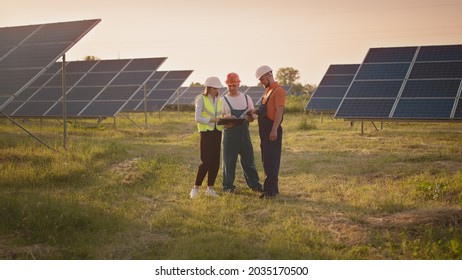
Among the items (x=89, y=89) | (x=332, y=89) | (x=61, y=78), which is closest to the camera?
(x=89, y=89)

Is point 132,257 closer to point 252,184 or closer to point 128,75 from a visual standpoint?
point 252,184

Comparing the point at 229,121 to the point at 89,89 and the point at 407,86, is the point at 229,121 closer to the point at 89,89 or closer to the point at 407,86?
the point at 407,86

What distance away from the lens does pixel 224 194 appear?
7262mm

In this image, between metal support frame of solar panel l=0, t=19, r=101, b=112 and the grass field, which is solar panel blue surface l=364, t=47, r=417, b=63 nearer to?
the grass field

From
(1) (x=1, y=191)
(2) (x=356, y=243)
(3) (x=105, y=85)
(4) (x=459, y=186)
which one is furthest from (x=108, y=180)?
(3) (x=105, y=85)

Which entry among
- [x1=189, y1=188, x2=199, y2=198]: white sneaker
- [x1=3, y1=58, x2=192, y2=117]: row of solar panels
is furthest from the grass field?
[x1=3, y1=58, x2=192, y2=117]: row of solar panels

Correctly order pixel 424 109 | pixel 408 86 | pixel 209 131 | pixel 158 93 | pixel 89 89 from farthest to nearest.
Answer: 1. pixel 158 93
2. pixel 89 89
3. pixel 408 86
4. pixel 424 109
5. pixel 209 131

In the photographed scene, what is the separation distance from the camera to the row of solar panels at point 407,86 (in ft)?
43.0

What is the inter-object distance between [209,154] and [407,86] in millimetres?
8903

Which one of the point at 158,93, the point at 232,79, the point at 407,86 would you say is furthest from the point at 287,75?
the point at 232,79

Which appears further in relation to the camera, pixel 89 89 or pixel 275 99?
pixel 89 89

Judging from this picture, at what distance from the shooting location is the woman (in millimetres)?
7035

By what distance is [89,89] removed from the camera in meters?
18.5
